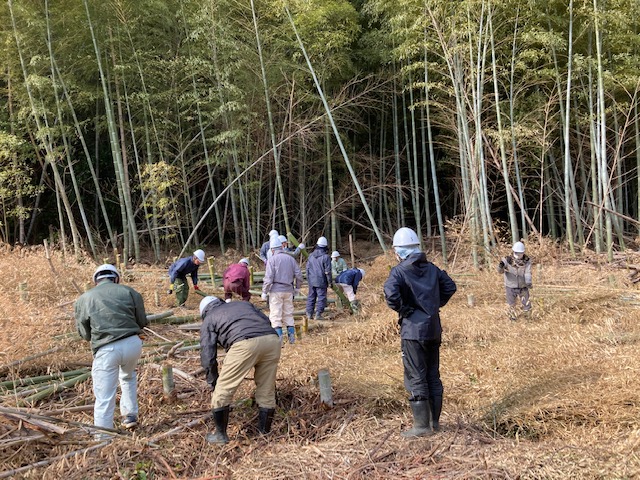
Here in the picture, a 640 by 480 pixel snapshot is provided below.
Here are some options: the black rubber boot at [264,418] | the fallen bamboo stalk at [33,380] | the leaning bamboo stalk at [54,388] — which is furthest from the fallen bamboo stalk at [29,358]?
the black rubber boot at [264,418]

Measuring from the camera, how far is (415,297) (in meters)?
3.08

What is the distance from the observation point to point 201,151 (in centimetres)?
1337

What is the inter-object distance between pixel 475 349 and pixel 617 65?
8148mm

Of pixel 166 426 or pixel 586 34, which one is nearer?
pixel 166 426

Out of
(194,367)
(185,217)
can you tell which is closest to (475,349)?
(194,367)

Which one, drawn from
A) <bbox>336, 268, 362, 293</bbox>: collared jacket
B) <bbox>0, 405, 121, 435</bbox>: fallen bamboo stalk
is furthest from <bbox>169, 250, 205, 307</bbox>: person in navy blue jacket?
<bbox>0, 405, 121, 435</bbox>: fallen bamboo stalk

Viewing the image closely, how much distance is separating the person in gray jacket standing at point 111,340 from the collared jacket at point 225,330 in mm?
505

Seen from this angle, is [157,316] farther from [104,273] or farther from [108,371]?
[108,371]

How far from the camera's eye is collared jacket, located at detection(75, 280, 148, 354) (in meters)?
3.26

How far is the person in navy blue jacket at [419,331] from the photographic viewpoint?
9.97 ft

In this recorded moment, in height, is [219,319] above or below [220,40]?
below

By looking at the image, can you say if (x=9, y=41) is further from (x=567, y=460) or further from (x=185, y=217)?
(x=567, y=460)

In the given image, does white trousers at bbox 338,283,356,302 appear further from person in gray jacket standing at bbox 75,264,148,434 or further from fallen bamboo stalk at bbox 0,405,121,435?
fallen bamboo stalk at bbox 0,405,121,435

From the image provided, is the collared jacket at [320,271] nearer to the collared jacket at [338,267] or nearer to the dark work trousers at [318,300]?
the dark work trousers at [318,300]
